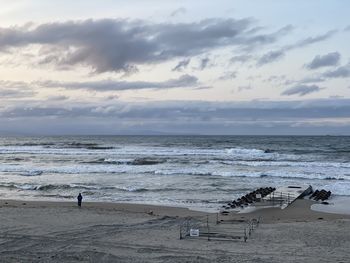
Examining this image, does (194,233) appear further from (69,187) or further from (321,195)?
(69,187)

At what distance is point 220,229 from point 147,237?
3.10 metres

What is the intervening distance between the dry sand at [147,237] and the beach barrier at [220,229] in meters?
0.32

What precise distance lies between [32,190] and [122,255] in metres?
18.3

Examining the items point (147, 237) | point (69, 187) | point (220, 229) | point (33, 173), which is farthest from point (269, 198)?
point (33, 173)

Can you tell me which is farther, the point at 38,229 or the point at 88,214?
the point at 88,214

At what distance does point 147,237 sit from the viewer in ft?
54.8

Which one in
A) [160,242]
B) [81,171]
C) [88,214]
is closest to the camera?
[160,242]

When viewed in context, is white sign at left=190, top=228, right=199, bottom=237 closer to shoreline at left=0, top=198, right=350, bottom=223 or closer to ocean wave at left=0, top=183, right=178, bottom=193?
shoreline at left=0, top=198, right=350, bottom=223

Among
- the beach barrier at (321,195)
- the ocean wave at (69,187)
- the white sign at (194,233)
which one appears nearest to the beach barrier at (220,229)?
the white sign at (194,233)

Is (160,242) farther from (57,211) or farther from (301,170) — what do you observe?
(301,170)

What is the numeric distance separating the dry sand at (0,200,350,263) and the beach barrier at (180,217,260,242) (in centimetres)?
32

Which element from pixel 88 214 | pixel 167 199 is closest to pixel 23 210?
pixel 88 214

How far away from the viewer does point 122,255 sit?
1413 centimetres

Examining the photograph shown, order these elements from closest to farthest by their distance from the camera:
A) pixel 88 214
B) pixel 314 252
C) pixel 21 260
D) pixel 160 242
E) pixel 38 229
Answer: pixel 21 260 < pixel 314 252 < pixel 160 242 < pixel 38 229 < pixel 88 214
